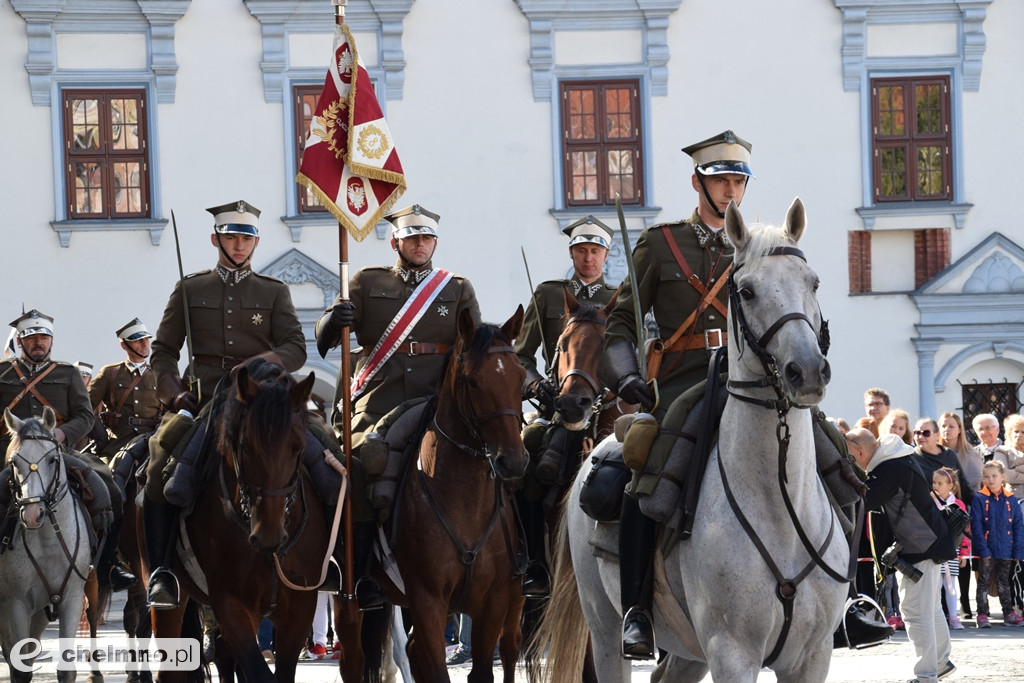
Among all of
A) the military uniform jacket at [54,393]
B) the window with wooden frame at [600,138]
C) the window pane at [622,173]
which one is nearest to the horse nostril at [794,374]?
the military uniform jacket at [54,393]

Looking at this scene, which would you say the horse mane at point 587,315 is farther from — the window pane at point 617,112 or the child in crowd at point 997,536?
the window pane at point 617,112

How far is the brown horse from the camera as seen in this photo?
7254 millimetres

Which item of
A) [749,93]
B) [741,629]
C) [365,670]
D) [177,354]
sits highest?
[749,93]

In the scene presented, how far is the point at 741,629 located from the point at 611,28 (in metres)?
20.1

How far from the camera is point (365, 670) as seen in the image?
8992mm

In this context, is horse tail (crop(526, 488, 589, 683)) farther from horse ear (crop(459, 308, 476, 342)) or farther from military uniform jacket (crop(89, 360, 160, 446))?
military uniform jacket (crop(89, 360, 160, 446))

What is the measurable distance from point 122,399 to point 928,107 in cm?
1533

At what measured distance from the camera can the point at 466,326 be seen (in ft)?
26.7

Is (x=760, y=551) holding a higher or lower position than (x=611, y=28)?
lower

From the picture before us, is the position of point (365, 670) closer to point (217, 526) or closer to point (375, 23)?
point (217, 526)

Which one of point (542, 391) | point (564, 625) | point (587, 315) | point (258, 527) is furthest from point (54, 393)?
point (564, 625)

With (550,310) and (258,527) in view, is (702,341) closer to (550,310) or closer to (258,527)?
(258,527)

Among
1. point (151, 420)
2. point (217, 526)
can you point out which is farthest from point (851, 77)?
point (217, 526)

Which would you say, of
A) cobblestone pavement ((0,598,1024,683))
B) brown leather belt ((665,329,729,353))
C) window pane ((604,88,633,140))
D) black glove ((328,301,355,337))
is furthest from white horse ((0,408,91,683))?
window pane ((604,88,633,140))
